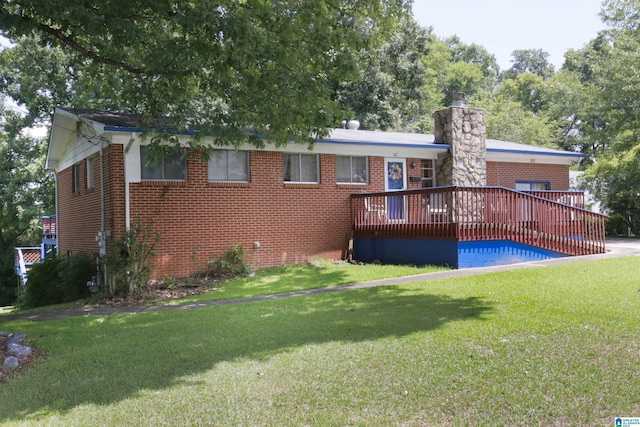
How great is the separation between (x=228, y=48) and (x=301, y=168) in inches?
299

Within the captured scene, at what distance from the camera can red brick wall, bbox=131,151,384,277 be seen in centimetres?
1341

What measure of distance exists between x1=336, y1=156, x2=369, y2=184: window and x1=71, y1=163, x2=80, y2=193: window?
7.75m

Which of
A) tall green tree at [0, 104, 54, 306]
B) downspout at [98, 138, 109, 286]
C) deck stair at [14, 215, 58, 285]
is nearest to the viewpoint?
downspout at [98, 138, 109, 286]

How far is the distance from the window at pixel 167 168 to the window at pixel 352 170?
4724mm

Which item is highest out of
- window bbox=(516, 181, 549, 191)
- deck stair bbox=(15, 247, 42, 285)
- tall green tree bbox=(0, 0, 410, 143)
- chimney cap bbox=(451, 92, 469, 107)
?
chimney cap bbox=(451, 92, 469, 107)

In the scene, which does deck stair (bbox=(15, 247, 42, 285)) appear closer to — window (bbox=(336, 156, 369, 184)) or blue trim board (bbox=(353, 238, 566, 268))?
window (bbox=(336, 156, 369, 184))

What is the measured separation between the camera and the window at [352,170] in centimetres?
1639

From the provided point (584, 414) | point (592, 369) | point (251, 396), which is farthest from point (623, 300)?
point (251, 396)

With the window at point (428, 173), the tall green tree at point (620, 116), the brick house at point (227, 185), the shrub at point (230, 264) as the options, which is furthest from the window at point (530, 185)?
the shrub at point (230, 264)

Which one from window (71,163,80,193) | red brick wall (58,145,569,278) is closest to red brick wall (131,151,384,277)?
red brick wall (58,145,569,278)

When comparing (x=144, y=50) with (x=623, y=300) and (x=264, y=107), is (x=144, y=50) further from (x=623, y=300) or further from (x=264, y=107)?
(x=623, y=300)

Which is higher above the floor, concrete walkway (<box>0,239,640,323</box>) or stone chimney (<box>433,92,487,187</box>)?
stone chimney (<box>433,92,487,187</box>)

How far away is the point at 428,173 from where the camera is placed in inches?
722

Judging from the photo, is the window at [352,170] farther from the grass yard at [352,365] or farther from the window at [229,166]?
the grass yard at [352,365]
